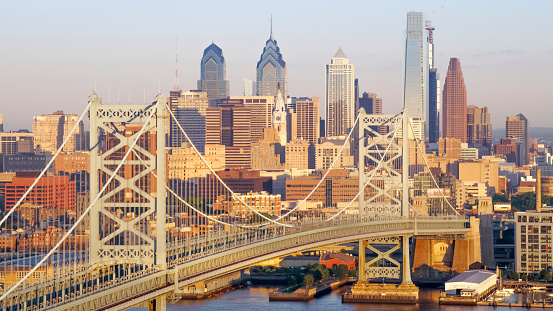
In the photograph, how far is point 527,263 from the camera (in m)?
60.0

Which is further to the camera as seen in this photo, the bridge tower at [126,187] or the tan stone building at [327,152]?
the tan stone building at [327,152]

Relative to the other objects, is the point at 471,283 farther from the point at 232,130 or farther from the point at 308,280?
the point at 232,130

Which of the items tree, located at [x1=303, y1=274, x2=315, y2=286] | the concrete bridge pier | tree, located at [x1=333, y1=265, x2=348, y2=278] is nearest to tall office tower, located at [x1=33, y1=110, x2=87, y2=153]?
tree, located at [x1=333, y1=265, x2=348, y2=278]

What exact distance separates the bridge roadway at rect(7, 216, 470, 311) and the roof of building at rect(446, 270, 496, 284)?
1.94 m

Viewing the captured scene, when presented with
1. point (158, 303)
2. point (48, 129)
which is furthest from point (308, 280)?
point (48, 129)

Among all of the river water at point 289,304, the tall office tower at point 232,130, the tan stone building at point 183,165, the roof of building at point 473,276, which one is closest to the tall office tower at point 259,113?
the tall office tower at point 232,130

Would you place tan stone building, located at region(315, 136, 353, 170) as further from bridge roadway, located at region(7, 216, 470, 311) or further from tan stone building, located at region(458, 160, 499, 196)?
bridge roadway, located at region(7, 216, 470, 311)

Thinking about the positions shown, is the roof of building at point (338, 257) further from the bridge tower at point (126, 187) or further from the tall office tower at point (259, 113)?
the tall office tower at point (259, 113)

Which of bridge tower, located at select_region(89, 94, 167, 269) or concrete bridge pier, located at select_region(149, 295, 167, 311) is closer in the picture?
bridge tower, located at select_region(89, 94, 167, 269)

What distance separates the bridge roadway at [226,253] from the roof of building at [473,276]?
6.36ft

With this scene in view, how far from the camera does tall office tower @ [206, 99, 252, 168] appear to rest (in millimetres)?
168500

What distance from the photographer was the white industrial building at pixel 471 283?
54750 mm

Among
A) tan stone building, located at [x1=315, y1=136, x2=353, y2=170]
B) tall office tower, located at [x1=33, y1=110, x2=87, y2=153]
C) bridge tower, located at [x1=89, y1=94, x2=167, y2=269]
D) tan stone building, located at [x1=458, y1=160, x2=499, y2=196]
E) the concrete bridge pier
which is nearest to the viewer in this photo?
bridge tower, located at [x1=89, y1=94, x2=167, y2=269]

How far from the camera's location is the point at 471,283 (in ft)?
181
